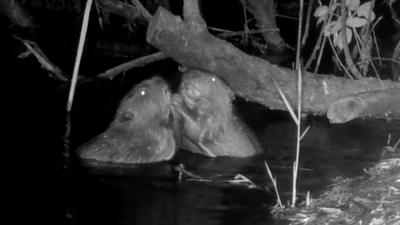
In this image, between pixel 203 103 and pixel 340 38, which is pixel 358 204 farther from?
pixel 340 38

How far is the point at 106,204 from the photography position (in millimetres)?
5426

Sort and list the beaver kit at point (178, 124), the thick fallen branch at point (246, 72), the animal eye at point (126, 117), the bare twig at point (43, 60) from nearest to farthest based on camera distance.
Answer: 1. the beaver kit at point (178, 124)
2. the animal eye at point (126, 117)
3. the thick fallen branch at point (246, 72)
4. the bare twig at point (43, 60)

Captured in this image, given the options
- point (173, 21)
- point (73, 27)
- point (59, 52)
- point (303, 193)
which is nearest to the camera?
point (303, 193)

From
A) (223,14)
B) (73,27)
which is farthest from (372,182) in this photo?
(223,14)

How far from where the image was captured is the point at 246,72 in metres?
7.39

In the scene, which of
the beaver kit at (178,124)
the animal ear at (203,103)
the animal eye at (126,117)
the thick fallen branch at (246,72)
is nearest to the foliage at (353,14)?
the thick fallen branch at (246,72)

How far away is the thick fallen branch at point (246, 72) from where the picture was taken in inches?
280

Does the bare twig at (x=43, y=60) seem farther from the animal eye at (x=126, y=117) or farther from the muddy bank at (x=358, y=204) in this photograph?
the muddy bank at (x=358, y=204)

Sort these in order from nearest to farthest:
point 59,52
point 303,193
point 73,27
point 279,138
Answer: point 303,193 < point 279,138 < point 59,52 < point 73,27

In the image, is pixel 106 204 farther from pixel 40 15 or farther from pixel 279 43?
pixel 40 15

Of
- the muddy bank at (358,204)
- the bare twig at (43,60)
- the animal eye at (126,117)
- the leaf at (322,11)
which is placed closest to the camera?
the muddy bank at (358,204)

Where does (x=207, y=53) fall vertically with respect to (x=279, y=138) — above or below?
above

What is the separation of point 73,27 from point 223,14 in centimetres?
390

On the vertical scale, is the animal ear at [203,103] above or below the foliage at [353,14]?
below
